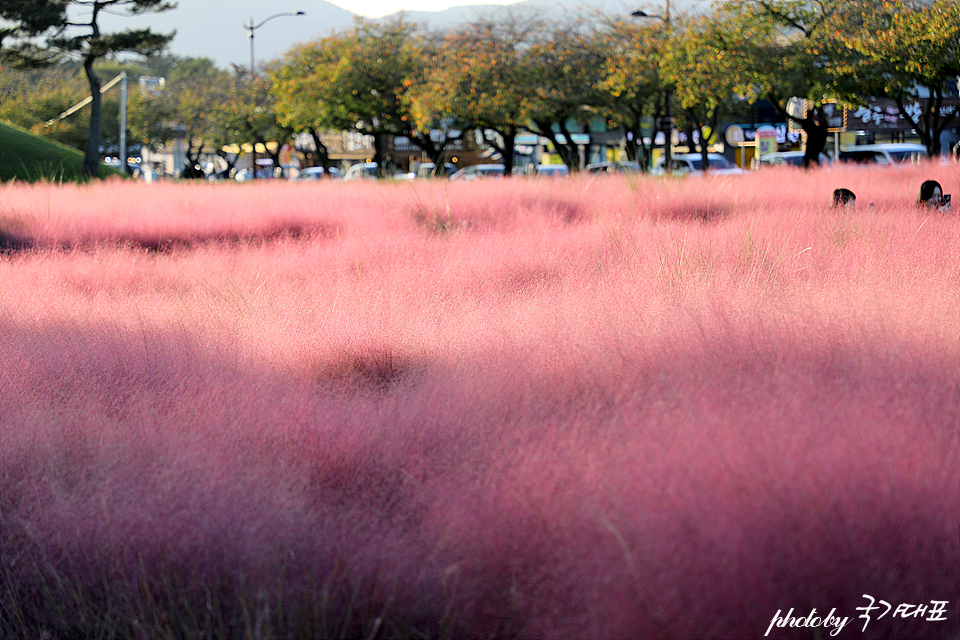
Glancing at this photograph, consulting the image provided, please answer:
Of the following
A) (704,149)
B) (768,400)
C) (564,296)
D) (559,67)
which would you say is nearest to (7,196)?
(564,296)

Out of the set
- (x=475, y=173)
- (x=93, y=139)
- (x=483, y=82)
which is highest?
(x=483, y=82)

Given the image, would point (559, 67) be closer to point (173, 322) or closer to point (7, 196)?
point (7, 196)

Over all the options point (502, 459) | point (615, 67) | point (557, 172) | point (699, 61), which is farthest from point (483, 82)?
point (502, 459)

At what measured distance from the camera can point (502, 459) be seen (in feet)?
6.35

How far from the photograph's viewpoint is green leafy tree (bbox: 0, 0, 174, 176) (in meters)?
23.5

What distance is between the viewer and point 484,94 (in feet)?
78.1

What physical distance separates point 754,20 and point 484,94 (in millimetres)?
8048

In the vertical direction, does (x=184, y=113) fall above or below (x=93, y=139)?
above

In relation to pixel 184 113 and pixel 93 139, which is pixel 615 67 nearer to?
pixel 93 139

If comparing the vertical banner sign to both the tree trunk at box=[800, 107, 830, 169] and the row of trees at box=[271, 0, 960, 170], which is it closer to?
the row of trees at box=[271, 0, 960, 170]

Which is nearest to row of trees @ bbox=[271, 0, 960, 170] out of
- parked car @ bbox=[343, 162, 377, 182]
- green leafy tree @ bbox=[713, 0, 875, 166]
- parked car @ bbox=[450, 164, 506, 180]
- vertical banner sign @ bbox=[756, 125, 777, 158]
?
green leafy tree @ bbox=[713, 0, 875, 166]

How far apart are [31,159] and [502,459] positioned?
20807 millimetres

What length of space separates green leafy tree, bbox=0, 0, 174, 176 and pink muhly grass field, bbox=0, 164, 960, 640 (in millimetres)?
23233

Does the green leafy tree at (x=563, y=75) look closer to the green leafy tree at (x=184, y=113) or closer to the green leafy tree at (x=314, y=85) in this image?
the green leafy tree at (x=314, y=85)
